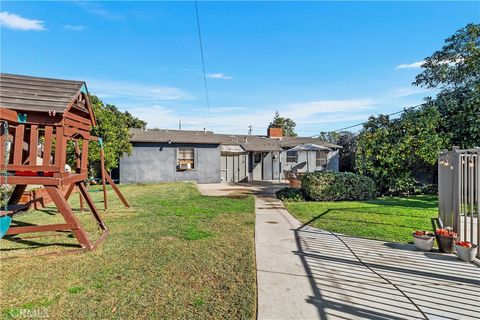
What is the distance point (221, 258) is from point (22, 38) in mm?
11439

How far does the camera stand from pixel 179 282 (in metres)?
3.75

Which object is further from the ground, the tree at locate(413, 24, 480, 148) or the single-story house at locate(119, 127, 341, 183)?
the tree at locate(413, 24, 480, 148)

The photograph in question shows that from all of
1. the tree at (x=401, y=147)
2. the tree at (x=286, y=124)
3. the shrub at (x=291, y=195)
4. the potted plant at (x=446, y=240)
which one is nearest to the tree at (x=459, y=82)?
the tree at (x=401, y=147)

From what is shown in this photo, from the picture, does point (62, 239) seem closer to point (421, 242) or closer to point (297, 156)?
point (421, 242)

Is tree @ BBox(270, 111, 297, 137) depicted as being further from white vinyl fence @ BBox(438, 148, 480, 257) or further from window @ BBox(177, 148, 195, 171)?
white vinyl fence @ BBox(438, 148, 480, 257)

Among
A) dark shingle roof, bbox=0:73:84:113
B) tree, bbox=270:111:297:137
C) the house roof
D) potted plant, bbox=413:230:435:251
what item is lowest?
potted plant, bbox=413:230:435:251

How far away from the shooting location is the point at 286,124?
4869cm

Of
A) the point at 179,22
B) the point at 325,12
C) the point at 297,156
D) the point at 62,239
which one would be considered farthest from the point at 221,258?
the point at 297,156

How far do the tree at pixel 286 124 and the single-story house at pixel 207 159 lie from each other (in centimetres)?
2449

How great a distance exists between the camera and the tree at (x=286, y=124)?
47656 mm

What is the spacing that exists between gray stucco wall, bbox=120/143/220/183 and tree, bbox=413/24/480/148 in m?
13.6

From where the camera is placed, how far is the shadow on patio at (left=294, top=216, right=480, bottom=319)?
308 centimetres

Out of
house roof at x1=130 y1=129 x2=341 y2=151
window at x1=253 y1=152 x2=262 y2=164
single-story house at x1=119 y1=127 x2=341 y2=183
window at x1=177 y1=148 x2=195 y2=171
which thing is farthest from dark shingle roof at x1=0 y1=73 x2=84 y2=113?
window at x1=253 y1=152 x2=262 y2=164

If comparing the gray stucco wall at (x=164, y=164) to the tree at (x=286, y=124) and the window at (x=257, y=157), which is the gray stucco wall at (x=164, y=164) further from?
the tree at (x=286, y=124)
